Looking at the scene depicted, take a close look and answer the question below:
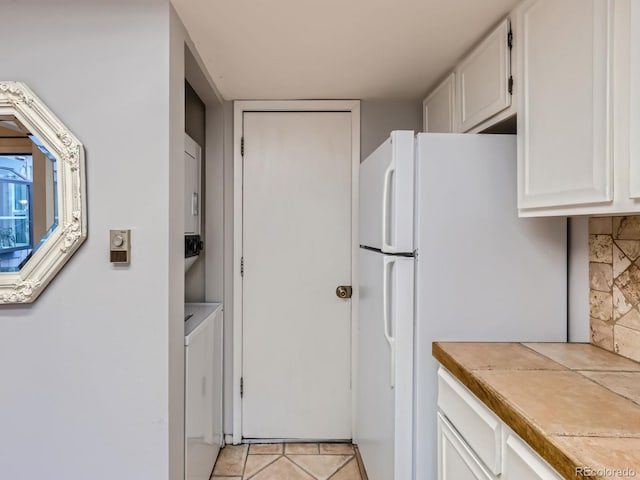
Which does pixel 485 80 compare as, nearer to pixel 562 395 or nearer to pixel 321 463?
pixel 562 395

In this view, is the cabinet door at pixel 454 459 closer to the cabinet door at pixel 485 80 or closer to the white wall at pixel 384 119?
the cabinet door at pixel 485 80

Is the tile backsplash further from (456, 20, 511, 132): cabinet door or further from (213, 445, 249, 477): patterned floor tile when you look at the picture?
(213, 445, 249, 477): patterned floor tile

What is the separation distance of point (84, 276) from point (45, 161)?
442 millimetres

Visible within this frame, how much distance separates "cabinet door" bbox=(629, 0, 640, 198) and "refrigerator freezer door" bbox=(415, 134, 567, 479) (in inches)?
23.3

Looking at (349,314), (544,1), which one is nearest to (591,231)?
(544,1)

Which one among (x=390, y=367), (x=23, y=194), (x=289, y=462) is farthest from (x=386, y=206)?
(x=289, y=462)

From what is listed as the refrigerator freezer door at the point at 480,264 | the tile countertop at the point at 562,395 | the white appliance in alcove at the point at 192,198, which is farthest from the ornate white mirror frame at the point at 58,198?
the tile countertop at the point at 562,395

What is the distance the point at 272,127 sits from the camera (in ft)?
8.54

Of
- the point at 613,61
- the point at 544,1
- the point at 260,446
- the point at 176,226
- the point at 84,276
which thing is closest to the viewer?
the point at 613,61

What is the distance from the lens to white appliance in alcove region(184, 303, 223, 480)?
176cm

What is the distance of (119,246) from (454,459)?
1417mm

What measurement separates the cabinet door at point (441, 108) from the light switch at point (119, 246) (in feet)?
5.46

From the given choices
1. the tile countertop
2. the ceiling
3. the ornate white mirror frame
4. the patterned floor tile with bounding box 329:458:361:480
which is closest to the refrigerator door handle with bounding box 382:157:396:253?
the tile countertop

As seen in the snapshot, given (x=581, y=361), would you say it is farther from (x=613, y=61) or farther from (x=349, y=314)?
(x=349, y=314)
